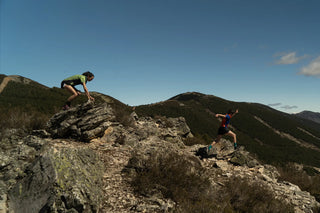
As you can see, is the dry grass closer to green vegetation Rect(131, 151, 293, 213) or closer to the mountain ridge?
green vegetation Rect(131, 151, 293, 213)

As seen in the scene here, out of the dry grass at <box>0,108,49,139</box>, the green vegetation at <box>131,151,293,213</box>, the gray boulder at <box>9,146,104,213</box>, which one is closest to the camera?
the gray boulder at <box>9,146,104,213</box>

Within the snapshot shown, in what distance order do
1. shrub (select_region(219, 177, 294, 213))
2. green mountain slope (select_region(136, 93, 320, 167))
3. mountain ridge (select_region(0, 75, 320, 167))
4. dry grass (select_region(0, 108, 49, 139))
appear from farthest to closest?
green mountain slope (select_region(136, 93, 320, 167)) < mountain ridge (select_region(0, 75, 320, 167)) < dry grass (select_region(0, 108, 49, 139)) < shrub (select_region(219, 177, 294, 213))

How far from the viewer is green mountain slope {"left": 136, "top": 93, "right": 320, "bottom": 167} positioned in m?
88.7

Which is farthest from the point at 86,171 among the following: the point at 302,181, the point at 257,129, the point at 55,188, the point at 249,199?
the point at 257,129

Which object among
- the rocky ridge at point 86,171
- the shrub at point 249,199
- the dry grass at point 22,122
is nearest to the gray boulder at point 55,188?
the rocky ridge at point 86,171

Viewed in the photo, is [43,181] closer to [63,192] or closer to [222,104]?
[63,192]

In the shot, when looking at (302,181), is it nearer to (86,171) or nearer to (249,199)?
(249,199)

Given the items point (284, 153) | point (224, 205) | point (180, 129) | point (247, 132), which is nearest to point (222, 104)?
point (247, 132)

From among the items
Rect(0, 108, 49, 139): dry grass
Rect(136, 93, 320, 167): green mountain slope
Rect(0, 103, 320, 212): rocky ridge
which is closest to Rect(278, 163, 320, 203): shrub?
Rect(0, 103, 320, 212): rocky ridge

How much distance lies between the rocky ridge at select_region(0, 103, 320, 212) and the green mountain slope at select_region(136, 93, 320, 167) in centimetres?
6299

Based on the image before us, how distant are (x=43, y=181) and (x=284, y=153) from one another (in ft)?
386

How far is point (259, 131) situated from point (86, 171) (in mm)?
143127

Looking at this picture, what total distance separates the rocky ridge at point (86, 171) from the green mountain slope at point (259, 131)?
63.0m

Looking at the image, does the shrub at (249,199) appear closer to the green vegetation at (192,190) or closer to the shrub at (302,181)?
the green vegetation at (192,190)
